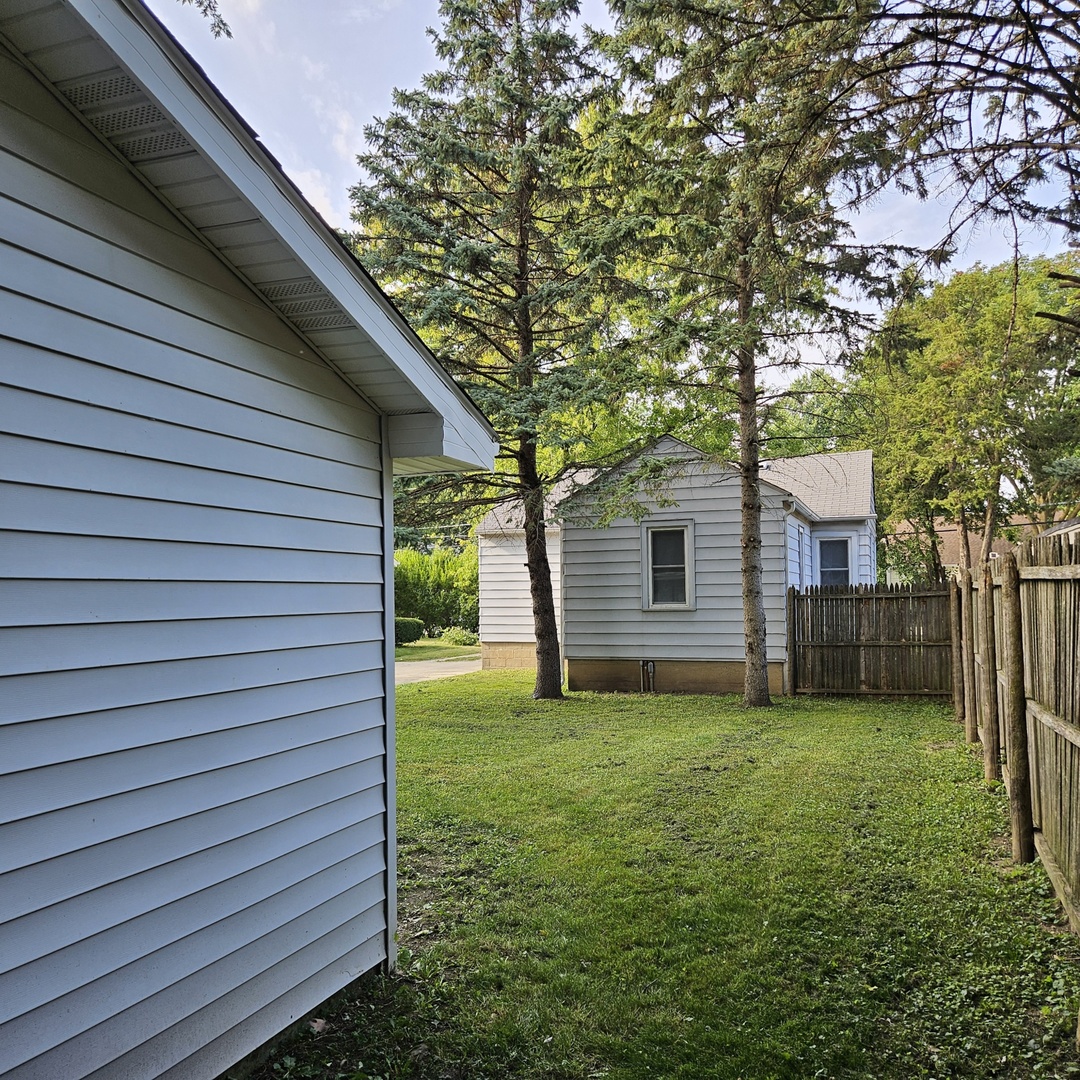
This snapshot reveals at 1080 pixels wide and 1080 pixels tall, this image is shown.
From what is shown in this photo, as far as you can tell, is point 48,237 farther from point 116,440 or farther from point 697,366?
point 697,366

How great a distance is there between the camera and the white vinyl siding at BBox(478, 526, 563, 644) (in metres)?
17.3

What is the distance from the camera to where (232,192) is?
280cm

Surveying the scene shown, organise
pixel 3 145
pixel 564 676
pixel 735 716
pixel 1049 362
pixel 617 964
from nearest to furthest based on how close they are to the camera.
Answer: pixel 3 145 → pixel 617 964 → pixel 1049 362 → pixel 735 716 → pixel 564 676

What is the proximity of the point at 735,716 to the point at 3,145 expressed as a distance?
9983mm

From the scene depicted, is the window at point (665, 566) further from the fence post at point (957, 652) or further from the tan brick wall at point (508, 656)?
the tan brick wall at point (508, 656)

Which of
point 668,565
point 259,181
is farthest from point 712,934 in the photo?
point 668,565

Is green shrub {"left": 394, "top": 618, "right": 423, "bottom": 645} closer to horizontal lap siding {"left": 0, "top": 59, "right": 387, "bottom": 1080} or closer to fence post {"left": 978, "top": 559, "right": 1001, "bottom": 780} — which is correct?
fence post {"left": 978, "top": 559, "right": 1001, "bottom": 780}

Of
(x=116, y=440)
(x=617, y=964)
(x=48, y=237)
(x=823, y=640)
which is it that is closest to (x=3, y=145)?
(x=48, y=237)

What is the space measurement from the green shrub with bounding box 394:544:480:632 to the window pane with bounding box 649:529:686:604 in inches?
497

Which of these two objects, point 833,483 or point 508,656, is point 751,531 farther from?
point 833,483

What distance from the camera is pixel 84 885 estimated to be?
2.38 metres

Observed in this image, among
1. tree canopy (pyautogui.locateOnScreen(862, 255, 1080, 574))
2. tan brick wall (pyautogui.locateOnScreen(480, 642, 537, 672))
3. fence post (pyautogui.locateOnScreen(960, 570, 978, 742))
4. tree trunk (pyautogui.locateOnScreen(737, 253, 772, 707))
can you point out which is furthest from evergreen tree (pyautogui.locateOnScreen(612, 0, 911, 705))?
tree canopy (pyautogui.locateOnScreen(862, 255, 1080, 574))

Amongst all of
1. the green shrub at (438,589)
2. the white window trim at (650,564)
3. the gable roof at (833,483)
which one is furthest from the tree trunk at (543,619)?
the green shrub at (438,589)

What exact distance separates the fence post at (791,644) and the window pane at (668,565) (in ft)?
5.51
